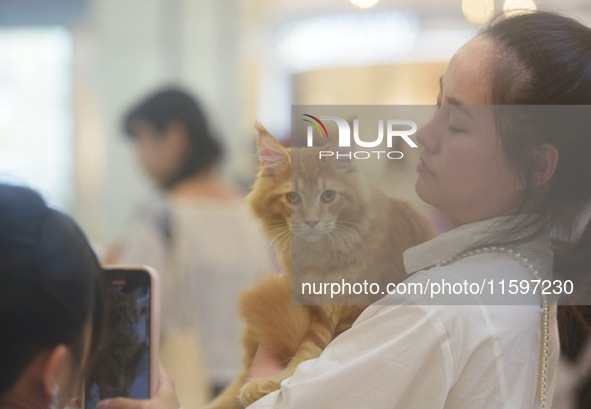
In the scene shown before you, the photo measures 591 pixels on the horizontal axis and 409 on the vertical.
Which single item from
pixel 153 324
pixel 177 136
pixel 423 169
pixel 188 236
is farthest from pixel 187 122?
pixel 423 169

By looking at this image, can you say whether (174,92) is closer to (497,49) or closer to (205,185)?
(205,185)

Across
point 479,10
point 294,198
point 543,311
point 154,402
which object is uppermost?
point 479,10

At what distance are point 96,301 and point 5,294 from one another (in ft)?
0.31

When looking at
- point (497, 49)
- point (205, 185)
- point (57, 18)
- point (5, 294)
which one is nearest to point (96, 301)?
point (5, 294)

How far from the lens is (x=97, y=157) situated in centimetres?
329

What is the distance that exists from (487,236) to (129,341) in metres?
0.38

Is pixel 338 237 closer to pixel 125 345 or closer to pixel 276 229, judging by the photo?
pixel 276 229

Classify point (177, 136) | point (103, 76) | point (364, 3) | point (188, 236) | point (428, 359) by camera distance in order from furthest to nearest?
point (103, 76), point (177, 136), point (188, 236), point (364, 3), point (428, 359)

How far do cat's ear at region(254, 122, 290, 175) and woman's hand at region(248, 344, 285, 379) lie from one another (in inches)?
6.9

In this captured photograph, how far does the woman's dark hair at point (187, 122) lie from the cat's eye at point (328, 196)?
829mm

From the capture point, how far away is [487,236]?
2.27 feet

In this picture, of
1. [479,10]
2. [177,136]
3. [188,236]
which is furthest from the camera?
[177,136]

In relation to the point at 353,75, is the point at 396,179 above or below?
below

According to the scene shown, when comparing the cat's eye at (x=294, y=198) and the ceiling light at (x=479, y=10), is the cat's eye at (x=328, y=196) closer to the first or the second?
the cat's eye at (x=294, y=198)
